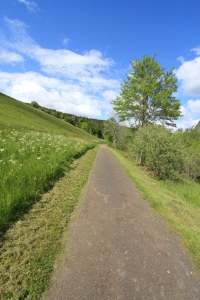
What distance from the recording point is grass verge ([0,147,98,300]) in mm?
2334

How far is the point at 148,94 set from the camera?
15.5 meters

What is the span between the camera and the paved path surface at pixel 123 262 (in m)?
2.42

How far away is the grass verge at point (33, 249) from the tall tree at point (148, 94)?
13.8 meters

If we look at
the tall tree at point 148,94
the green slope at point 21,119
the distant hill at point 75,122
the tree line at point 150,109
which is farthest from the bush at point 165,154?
the distant hill at point 75,122

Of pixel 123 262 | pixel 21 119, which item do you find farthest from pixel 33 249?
pixel 21 119

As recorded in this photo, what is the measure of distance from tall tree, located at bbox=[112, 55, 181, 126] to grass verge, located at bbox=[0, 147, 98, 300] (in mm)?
13842

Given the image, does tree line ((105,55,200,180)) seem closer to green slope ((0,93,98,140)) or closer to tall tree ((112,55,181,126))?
tall tree ((112,55,181,126))

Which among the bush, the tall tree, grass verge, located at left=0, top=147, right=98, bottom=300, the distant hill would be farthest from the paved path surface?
the distant hill

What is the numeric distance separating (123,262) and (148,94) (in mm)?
15381

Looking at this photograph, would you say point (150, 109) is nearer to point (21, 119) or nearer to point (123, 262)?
point (123, 262)

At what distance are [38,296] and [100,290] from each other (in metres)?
0.91

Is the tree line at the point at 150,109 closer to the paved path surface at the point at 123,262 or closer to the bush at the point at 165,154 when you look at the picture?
the bush at the point at 165,154

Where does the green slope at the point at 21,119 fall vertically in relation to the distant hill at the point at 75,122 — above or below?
below

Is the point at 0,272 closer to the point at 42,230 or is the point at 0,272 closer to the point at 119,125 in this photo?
the point at 42,230
